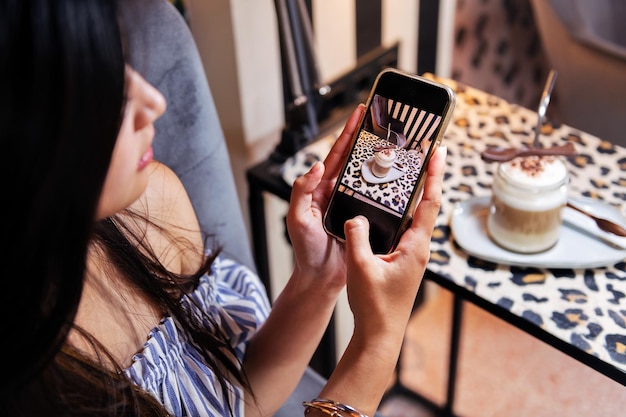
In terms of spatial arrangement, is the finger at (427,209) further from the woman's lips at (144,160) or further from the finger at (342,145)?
the woman's lips at (144,160)

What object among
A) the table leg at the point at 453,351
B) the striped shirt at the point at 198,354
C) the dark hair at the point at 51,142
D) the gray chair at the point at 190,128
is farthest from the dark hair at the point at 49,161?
the table leg at the point at 453,351

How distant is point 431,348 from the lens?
5.21 ft

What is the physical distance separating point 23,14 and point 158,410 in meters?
0.41

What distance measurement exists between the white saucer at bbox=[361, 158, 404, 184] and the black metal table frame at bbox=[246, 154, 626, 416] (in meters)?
0.15

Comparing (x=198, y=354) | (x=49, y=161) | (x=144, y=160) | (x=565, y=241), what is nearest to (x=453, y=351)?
(x=565, y=241)

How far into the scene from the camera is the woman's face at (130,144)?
52 centimetres

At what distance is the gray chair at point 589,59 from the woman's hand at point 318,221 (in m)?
0.69

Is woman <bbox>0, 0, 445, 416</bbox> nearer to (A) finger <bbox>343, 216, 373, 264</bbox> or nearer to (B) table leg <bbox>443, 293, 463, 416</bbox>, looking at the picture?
(A) finger <bbox>343, 216, 373, 264</bbox>

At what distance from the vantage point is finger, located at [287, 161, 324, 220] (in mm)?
691

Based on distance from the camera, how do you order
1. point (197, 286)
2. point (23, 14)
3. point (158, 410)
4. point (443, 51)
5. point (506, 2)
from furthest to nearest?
point (506, 2)
point (443, 51)
point (197, 286)
point (158, 410)
point (23, 14)

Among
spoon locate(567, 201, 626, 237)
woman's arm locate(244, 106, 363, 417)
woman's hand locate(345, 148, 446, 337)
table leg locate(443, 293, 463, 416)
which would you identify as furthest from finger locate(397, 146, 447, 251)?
table leg locate(443, 293, 463, 416)

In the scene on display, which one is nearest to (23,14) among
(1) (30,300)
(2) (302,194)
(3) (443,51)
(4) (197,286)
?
(1) (30,300)

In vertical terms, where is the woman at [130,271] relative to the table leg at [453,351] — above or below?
above

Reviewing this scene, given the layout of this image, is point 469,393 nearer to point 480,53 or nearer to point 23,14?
point 480,53
